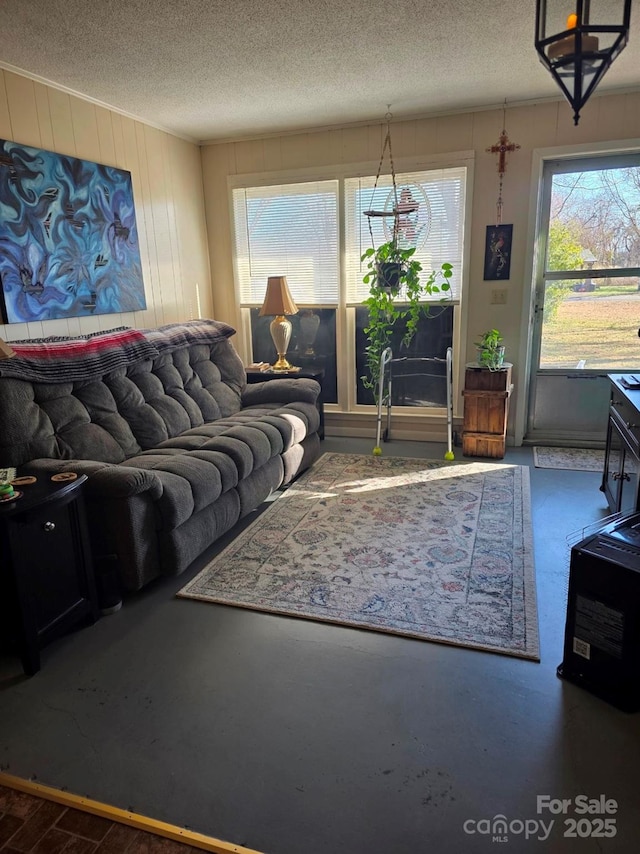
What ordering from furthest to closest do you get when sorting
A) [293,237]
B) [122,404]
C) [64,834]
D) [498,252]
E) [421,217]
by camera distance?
[293,237] → [421,217] → [498,252] → [122,404] → [64,834]

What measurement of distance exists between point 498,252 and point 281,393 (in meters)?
1.98

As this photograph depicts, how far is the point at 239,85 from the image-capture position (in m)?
3.46

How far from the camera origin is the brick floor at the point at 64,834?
1418 mm

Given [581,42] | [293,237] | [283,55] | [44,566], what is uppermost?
[283,55]

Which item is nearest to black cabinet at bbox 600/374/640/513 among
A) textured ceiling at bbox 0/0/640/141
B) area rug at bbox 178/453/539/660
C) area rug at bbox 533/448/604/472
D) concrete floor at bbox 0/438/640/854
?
area rug at bbox 178/453/539/660

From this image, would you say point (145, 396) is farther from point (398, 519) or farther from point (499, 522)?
point (499, 522)

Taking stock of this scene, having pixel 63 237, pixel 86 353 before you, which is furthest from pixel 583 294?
pixel 63 237

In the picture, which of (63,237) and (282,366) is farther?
(282,366)

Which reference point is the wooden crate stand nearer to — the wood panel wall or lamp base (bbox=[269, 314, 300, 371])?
lamp base (bbox=[269, 314, 300, 371])

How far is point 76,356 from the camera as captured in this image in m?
3.01

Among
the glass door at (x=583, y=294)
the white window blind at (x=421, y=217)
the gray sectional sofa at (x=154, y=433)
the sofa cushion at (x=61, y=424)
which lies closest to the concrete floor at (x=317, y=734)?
the gray sectional sofa at (x=154, y=433)

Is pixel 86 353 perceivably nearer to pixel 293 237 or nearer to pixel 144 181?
pixel 144 181

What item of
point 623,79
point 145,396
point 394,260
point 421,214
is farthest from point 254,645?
point 623,79

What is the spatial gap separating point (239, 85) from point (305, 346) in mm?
2113
